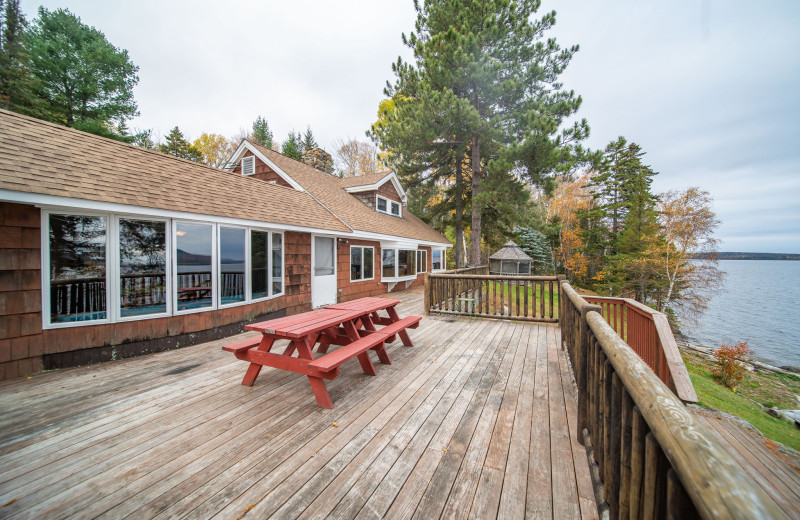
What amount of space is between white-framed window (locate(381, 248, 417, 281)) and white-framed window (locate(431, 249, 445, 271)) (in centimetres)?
284

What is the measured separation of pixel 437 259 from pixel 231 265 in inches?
469

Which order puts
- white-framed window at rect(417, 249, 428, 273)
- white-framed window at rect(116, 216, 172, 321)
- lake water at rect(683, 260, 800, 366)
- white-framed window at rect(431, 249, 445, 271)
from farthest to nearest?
white-framed window at rect(431, 249, 445, 271), white-framed window at rect(417, 249, 428, 273), lake water at rect(683, 260, 800, 366), white-framed window at rect(116, 216, 172, 321)

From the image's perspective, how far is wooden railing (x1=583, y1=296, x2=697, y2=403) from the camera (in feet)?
9.57

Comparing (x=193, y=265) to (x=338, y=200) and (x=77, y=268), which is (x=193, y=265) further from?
(x=338, y=200)

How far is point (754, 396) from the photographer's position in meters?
7.28

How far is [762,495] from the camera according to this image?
553mm

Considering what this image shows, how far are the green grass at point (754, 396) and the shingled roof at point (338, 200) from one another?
339 inches

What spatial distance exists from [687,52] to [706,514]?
46.5ft

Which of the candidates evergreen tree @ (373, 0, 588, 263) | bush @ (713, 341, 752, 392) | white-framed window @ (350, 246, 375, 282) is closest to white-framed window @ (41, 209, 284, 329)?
white-framed window @ (350, 246, 375, 282)

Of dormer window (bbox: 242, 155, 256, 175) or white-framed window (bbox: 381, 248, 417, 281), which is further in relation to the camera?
white-framed window (bbox: 381, 248, 417, 281)

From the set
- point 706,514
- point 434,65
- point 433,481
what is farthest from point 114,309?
point 434,65

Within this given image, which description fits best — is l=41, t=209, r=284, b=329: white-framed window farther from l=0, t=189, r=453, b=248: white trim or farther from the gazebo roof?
the gazebo roof

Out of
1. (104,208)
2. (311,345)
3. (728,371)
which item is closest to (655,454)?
(311,345)

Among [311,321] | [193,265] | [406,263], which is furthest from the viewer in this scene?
[406,263]
